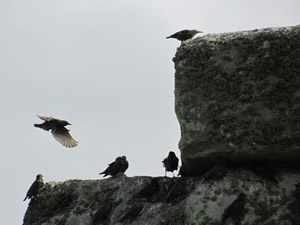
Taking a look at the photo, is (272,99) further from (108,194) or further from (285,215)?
(108,194)

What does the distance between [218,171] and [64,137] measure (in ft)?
22.4

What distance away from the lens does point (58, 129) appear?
15.1 meters

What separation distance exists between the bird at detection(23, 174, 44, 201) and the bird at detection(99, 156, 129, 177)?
5.03ft

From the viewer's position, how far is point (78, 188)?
10375mm

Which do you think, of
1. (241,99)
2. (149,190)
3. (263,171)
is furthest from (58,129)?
(263,171)

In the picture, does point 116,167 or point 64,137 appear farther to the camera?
point 64,137

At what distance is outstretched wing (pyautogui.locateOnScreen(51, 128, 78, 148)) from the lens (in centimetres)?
1488

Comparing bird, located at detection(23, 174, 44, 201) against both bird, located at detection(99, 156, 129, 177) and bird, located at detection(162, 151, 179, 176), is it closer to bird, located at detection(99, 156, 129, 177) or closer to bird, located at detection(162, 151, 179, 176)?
bird, located at detection(99, 156, 129, 177)

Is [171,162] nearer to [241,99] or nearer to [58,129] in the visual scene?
[241,99]

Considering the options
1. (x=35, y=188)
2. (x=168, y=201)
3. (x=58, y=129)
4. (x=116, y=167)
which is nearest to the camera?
(x=168, y=201)

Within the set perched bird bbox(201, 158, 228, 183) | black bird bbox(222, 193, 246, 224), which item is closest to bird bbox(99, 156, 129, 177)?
perched bird bbox(201, 158, 228, 183)

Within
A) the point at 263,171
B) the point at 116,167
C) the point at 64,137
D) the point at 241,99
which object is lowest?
the point at 263,171

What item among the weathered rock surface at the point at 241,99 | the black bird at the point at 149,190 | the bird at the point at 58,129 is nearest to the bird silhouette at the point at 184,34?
the bird at the point at 58,129

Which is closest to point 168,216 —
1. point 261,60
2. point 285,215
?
point 285,215
